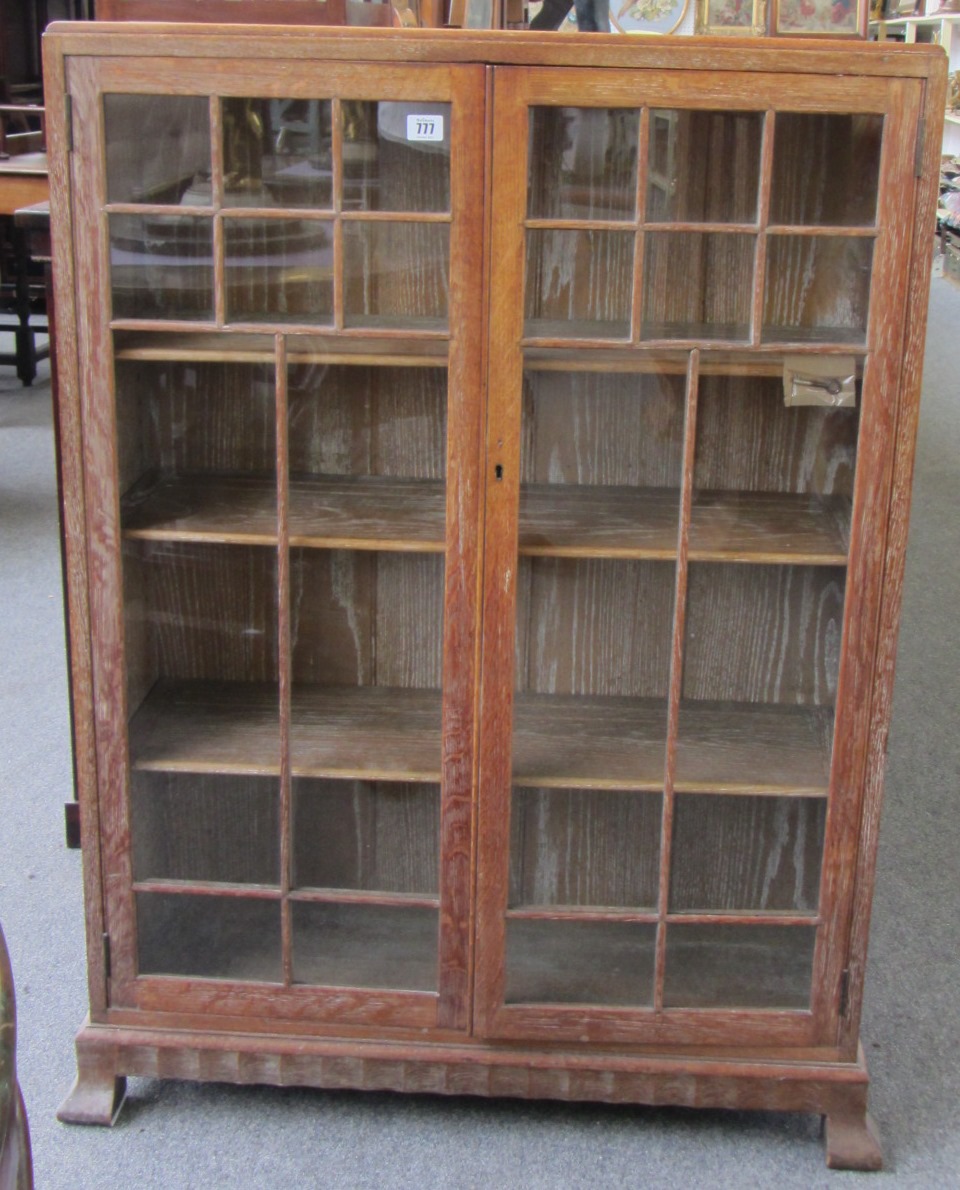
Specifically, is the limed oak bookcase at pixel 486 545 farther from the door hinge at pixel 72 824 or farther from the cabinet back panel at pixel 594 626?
the door hinge at pixel 72 824

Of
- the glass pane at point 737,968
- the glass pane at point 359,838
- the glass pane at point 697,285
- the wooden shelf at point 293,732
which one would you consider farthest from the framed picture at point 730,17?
the glass pane at point 737,968

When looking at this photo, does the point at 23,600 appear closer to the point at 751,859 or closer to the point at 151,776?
the point at 151,776

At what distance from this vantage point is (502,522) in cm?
178

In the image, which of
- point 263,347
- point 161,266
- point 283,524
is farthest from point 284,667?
point 161,266

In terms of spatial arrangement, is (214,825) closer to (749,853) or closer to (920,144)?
(749,853)

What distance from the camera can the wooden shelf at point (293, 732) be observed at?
6.27 ft

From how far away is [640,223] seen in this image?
66.4 inches

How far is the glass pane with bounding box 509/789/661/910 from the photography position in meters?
1.91

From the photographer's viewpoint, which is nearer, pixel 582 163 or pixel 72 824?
pixel 582 163

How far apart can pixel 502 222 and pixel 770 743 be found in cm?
76

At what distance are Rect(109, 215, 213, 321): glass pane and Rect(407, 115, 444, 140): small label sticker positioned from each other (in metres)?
0.26

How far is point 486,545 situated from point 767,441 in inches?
15.2

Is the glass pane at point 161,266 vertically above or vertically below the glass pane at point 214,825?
above

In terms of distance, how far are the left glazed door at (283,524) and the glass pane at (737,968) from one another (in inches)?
11.1
